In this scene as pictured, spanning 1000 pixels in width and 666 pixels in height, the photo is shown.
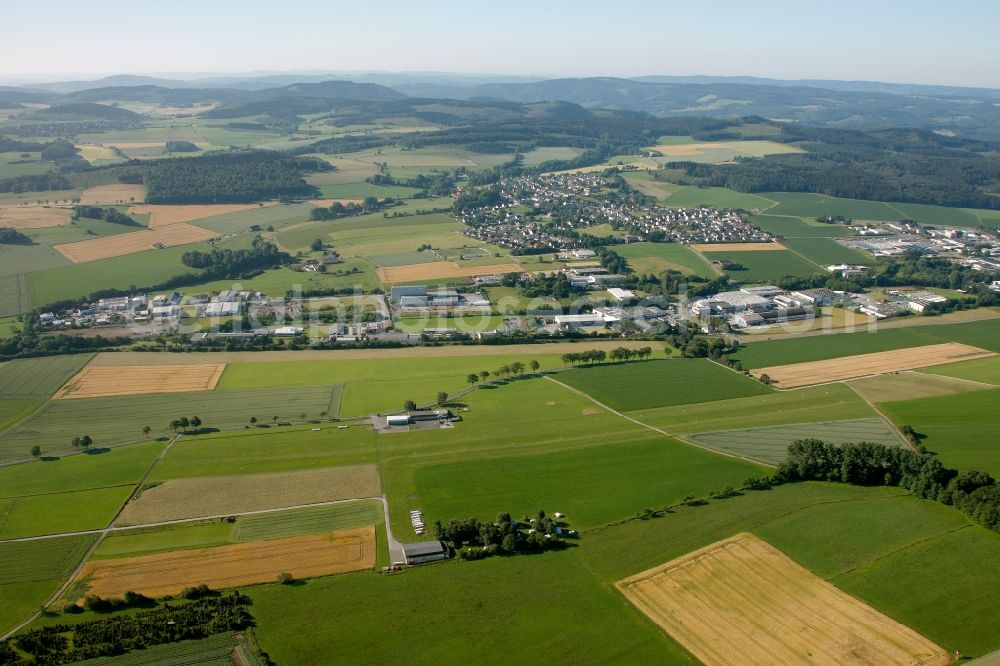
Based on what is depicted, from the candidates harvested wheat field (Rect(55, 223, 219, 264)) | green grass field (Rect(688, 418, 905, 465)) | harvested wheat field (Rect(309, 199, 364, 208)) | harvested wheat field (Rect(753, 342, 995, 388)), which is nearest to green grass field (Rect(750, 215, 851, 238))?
harvested wheat field (Rect(753, 342, 995, 388))

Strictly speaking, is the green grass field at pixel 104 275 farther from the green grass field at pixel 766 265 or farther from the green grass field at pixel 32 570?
the green grass field at pixel 766 265

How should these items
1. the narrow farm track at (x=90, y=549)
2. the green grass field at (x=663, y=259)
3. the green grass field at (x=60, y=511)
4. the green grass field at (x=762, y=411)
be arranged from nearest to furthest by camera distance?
1. the narrow farm track at (x=90, y=549)
2. the green grass field at (x=60, y=511)
3. the green grass field at (x=762, y=411)
4. the green grass field at (x=663, y=259)

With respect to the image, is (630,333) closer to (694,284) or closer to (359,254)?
(694,284)

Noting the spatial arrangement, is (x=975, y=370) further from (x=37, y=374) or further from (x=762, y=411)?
(x=37, y=374)

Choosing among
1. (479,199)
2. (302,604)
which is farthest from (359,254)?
(302,604)

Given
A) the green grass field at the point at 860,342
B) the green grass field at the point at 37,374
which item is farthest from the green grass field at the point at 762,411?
the green grass field at the point at 37,374

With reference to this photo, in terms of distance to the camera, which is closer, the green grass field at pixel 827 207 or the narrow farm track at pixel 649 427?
A: the narrow farm track at pixel 649 427

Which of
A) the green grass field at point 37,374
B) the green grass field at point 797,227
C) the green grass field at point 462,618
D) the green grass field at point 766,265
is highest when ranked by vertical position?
the green grass field at point 797,227
